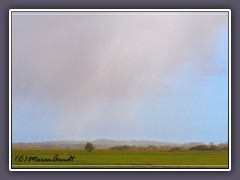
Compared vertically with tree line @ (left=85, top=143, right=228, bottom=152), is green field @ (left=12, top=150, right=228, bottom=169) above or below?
below

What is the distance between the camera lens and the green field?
352cm

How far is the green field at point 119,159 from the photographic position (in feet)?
11.6

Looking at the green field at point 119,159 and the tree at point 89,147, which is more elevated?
the tree at point 89,147

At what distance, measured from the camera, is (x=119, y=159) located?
354 centimetres

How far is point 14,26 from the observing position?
354 cm

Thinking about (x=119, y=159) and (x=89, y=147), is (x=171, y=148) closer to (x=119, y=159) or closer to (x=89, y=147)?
(x=119, y=159)

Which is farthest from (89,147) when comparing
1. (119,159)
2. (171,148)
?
(171,148)

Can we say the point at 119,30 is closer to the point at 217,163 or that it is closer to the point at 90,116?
the point at 90,116

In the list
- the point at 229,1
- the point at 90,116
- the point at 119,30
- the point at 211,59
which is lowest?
the point at 90,116

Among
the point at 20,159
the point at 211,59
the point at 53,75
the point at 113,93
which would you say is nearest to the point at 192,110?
the point at 211,59

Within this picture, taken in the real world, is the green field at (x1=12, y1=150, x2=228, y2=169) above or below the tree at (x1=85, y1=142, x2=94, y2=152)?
below

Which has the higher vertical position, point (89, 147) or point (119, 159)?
point (89, 147)

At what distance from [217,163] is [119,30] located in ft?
4.60

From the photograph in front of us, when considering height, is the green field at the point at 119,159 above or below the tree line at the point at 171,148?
below
